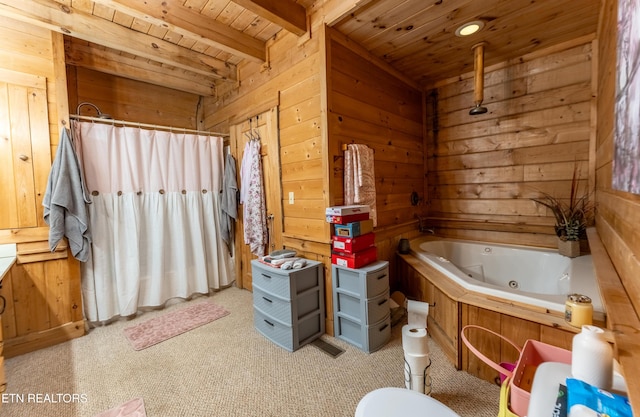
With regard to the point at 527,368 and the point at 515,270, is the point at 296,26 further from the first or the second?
the point at 515,270

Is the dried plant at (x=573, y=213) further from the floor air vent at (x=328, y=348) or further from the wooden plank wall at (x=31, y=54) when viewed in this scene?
the wooden plank wall at (x=31, y=54)

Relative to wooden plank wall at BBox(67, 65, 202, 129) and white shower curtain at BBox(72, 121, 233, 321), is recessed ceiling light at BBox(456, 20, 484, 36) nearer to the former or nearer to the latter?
white shower curtain at BBox(72, 121, 233, 321)

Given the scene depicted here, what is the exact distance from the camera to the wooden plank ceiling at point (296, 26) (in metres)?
1.88

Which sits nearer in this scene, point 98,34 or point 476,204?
point 98,34

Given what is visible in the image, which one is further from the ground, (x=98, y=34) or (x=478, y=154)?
(x=98, y=34)

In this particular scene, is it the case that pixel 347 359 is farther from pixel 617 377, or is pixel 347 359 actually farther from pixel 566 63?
pixel 566 63

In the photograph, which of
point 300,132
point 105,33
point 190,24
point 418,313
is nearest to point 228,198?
point 300,132

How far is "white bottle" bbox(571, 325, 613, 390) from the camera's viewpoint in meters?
0.72

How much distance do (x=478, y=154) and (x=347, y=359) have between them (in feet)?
8.18

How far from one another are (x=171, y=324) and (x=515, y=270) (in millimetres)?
3231

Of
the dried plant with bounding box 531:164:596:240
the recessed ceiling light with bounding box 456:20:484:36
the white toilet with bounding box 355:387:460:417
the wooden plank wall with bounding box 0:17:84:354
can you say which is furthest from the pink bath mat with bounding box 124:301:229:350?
the recessed ceiling light with bounding box 456:20:484:36

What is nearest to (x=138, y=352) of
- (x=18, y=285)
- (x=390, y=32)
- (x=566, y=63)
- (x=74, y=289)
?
(x=74, y=289)

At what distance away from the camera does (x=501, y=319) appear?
4.98ft

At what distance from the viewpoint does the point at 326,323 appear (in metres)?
2.21
